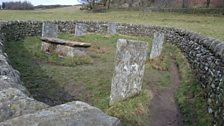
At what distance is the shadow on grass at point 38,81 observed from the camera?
10199 millimetres

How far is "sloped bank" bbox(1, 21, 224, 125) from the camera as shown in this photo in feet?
29.9

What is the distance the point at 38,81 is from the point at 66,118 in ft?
29.0

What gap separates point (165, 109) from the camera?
1036 cm

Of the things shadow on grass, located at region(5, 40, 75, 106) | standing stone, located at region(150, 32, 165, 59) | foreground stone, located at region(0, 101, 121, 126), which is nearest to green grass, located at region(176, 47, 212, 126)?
standing stone, located at region(150, 32, 165, 59)

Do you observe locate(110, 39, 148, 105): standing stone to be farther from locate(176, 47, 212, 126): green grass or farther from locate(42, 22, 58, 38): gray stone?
locate(42, 22, 58, 38): gray stone

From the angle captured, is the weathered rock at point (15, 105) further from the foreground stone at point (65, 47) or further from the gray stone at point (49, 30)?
the gray stone at point (49, 30)

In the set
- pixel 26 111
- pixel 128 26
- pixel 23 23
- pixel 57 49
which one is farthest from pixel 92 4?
pixel 26 111

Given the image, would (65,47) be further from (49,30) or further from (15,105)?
(15,105)

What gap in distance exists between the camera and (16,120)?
3061mm

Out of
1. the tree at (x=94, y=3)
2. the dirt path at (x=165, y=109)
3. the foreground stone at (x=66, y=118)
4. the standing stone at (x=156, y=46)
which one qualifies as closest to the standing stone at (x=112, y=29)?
the standing stone at (x=156, y=46)

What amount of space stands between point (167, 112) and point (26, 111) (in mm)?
7080

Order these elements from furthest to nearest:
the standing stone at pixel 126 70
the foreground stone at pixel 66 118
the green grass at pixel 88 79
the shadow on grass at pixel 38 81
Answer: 1. the shadow on grass at pixel 38 81
2. the standing stone at pixel 126 70
3. the green grass at pixel 88 79
4. the foreground stone at pixel 66 118

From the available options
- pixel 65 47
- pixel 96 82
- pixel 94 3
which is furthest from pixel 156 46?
pixel 94 3

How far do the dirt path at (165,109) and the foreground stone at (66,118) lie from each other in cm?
605
